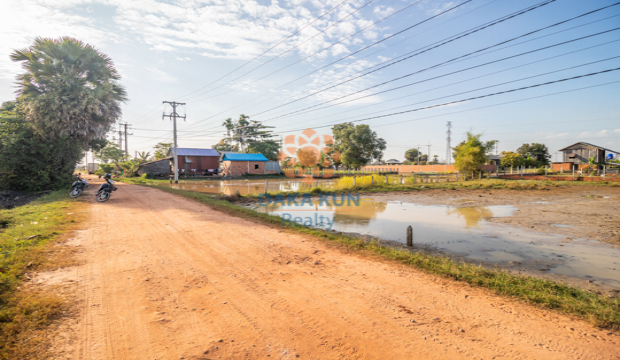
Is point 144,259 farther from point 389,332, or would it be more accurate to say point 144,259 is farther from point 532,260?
point 532,260

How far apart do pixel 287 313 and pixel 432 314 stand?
6.58ft

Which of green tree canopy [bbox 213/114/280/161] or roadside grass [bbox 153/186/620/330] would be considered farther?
green tree canopy [bbox 213/114/280/161]

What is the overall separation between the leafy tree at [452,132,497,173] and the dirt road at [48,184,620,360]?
31.6 m

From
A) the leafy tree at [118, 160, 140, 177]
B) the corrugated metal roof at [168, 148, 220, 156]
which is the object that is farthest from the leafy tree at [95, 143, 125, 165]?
the corrugated metal roof at [168, 148, 220, 156]

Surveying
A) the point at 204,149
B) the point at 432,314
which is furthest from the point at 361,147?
the point at 432,314

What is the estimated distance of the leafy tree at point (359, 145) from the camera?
50.5 metres

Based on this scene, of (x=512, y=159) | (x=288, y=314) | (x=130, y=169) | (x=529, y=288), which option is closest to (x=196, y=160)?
(x=130, y=169)

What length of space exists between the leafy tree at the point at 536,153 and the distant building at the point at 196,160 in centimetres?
5882

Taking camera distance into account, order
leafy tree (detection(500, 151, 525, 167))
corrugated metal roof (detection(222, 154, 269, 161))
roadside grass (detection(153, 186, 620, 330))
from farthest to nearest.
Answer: leafy tree (detection(500, 151, 525, 167)) → corrugated metal roof (detection(222, 154, 269, 161)) → roadside grass (detection(153, 186, 620, 330))

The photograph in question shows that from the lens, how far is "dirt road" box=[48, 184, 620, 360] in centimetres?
297

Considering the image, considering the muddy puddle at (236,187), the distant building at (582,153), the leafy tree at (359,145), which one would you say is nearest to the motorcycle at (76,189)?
the muddy puddle at (236,187)

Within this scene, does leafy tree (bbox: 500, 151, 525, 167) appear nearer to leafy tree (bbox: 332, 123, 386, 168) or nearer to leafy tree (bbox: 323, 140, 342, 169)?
leafy tree (bbox: 332, 123, 386, 168)

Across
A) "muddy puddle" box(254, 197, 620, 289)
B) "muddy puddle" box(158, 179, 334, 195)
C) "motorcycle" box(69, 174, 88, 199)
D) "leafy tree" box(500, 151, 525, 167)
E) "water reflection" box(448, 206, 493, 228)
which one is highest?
"leafy tree" box(500, 151, 525, 167)

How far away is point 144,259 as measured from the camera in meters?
5.70
